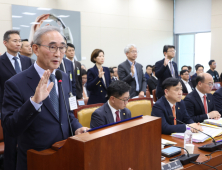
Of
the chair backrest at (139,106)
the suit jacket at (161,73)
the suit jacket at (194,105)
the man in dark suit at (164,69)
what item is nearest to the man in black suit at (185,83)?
the man in dark suit at (164,69)

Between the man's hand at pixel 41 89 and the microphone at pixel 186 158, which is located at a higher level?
the man's hand at pixel 41 89

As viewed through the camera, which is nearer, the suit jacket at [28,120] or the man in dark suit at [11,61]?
the suit jacket at [28,120]

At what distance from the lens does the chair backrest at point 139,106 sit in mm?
2727

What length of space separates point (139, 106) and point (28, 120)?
179cm

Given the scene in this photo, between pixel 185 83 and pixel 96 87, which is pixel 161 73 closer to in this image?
pixel 96 87

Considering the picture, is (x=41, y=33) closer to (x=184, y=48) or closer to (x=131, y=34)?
(x=131, y=34)

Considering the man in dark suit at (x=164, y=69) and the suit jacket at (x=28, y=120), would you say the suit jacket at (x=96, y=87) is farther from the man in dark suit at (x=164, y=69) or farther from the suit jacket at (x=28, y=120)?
the suit jacket at (x=28, y=120)

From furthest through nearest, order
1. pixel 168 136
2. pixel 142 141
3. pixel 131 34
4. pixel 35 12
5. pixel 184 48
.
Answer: pixel 184 48
pixel 131 34
pixel 35 12
pixel 168 136
pixel 142 141

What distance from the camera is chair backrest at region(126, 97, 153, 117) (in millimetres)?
2727

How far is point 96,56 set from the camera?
3.73 meters

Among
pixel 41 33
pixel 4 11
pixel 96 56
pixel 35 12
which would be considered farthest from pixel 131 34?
pixel 41 33

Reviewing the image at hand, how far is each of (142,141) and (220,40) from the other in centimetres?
898

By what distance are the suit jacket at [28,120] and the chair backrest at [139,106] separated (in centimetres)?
139

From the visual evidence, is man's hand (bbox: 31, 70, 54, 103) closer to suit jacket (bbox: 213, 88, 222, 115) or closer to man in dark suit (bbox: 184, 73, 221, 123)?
man in dark suit (bbox: 184, 73, 221, 123)
